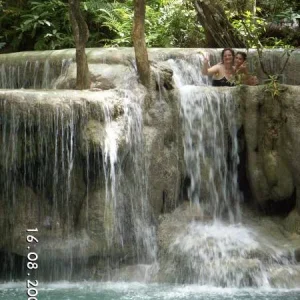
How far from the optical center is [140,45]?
7.08 metres

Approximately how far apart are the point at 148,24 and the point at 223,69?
3.55 m

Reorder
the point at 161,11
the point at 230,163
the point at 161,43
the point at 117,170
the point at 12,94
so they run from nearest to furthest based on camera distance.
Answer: the point at 12,94
the point at 117,170
the point at 230,163
the point at 161,43
the point at 161,11

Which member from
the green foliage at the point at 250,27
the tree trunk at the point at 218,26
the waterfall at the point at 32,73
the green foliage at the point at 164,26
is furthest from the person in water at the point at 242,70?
the green foliage at the point at 164,26

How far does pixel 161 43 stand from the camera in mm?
10945

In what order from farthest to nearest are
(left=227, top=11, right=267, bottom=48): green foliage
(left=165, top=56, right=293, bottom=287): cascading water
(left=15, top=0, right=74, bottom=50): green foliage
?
(left=15, top=0, right=74, bottom=50): green foliage → (left=227, top=11, right=267, bottom=48): green foliage → (left=165, top=56, right=293, bottom=287): cascading water

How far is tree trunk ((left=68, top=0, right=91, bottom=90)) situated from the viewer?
6.93 metres

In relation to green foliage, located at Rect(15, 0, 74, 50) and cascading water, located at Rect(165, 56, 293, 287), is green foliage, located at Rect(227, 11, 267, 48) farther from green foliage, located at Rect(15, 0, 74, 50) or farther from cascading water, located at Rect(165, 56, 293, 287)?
green foliage, located at Rect(15, 0, 74, 50)

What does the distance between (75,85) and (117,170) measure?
1.81 metres

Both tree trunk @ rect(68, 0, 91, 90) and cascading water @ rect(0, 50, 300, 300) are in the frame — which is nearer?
cascading water @ rect(0, 50, 300, 300)

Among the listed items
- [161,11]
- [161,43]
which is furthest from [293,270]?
[161,11]

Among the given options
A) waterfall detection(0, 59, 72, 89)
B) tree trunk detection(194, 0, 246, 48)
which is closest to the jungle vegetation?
tree trunk detection(194, 0, 246, 48)

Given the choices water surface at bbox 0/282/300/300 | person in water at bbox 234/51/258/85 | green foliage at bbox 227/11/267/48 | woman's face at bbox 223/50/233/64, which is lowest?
water surface at bbox 0/282/300/300

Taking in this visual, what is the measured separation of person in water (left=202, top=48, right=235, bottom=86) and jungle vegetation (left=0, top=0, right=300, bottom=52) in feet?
5.99

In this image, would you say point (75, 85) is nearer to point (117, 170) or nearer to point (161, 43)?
point (117, 170)
